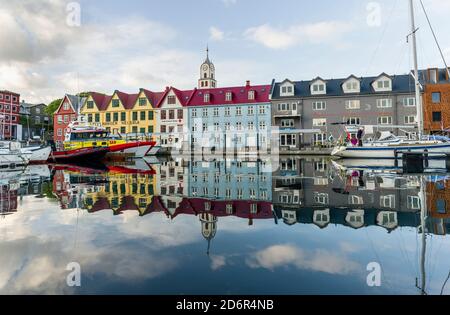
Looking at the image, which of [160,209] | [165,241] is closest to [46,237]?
[165,241]

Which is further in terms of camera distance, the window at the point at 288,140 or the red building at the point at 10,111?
the red building at the point at 10,111

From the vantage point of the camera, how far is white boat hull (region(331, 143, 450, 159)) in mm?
27375

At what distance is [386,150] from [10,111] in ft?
276

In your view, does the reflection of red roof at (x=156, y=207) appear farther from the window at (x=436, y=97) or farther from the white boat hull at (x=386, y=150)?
the window at (x=436, y=97)

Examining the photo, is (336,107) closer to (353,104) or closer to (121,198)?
(353,104)

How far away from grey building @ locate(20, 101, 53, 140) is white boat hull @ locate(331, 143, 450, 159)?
82.4 metres

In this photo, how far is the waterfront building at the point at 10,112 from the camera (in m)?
73.2

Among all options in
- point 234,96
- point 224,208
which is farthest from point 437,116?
point 224,208

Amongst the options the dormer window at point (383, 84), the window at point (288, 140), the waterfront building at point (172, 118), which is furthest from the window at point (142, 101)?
the dormer window at point (383, 84)
